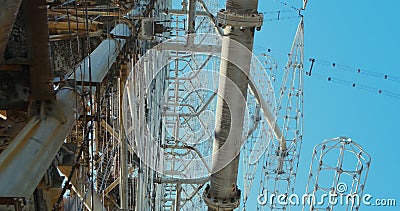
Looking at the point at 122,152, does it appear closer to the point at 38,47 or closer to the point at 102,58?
the point at 102,58

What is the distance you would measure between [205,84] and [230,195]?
599 centimetres

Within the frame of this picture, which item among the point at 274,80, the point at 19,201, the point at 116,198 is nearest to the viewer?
the point at 19,201

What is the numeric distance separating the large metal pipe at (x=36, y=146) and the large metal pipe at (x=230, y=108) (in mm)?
1517

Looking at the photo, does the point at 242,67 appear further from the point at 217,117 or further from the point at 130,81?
the point at 130,81

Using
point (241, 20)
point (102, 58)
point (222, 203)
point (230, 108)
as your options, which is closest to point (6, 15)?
point (102, 58)

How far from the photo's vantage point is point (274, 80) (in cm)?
948

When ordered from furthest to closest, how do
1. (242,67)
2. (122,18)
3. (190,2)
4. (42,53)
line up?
1. (190,2)
2. (122,18)
3. (242,67)
4. (42,53)

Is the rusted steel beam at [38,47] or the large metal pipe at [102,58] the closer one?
the rusted steel beam at [38,47]

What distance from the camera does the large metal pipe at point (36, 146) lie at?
5.44ft

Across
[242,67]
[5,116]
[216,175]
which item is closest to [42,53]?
[5,116]

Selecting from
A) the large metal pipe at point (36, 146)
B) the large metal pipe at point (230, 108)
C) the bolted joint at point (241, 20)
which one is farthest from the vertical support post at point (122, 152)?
the large metal pipe at point (36, 146)

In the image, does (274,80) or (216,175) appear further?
(274,80)

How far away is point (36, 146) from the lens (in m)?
1.92

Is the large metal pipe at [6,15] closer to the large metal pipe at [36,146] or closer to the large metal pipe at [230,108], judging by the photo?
the large metal pipe at [36,146]
